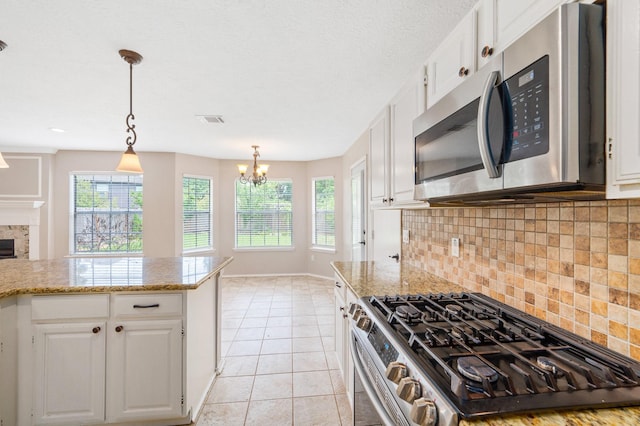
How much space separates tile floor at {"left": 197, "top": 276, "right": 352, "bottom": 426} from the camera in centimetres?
197

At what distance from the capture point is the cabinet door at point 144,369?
172 cm

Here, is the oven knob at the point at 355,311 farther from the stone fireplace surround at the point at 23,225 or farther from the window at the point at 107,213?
the stone fireplace surround at the point at 23,225

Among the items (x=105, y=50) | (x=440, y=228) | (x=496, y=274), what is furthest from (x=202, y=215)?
(x=496, y=274)

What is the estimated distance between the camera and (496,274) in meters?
1.45

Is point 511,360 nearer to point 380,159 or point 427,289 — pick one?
point 427,289

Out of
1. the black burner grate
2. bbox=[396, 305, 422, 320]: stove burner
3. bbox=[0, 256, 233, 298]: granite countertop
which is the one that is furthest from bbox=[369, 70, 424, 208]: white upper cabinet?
bbox=[0, 256, 233, 298]: granite countertop

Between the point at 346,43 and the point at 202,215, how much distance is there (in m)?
4.64

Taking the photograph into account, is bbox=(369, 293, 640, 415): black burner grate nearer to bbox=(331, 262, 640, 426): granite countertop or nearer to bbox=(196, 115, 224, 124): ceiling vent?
bbox=(331, 262, 640, 426): granite countertop

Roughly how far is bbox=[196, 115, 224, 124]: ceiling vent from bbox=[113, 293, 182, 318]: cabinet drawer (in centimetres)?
214

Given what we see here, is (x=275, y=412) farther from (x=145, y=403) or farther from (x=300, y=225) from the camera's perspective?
(x=300, y=225)

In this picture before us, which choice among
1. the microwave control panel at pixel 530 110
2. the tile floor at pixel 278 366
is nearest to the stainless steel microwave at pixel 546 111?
the microwave control panel at pixel 530 110

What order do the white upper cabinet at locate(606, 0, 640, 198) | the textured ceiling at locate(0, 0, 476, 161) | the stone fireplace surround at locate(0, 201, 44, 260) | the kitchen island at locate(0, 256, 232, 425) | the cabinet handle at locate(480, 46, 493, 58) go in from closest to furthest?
1. the white upper cabinet at locate(606, 0, 640, 198)
2. the cabinet handle at locate(480, 46, 493, 58)
3. the textured ceiling at locate(0, 0, 476, 161)
4. the kitchen island at locate(0, 256, 232, 425)
5. the stone fireplace surround at locate(0, 201, 44, 260)

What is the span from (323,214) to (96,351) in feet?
14.4

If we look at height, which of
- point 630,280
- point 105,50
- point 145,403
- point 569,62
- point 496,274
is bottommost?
point 145,403
